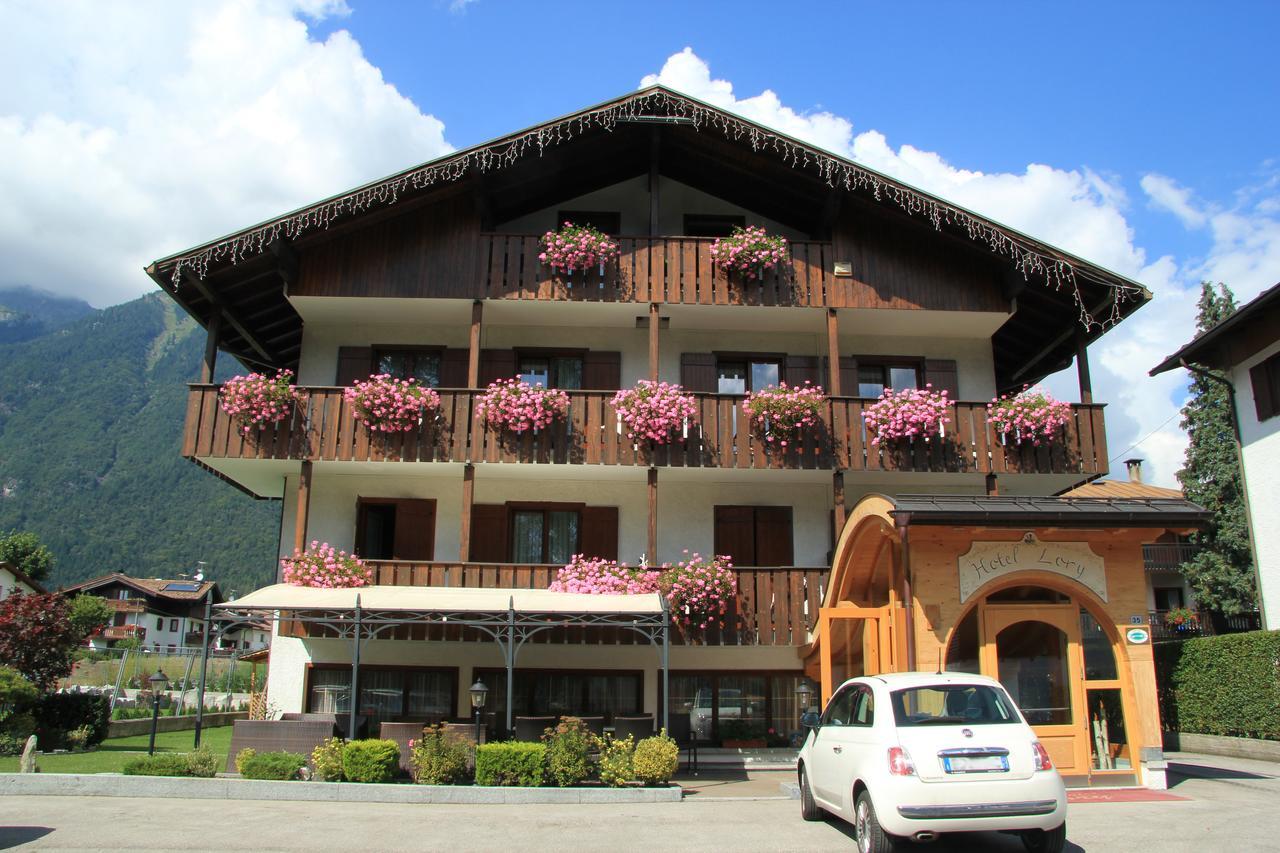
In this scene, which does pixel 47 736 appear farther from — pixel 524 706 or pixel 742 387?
pixel 742 387

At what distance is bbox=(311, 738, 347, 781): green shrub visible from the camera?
13555 mm

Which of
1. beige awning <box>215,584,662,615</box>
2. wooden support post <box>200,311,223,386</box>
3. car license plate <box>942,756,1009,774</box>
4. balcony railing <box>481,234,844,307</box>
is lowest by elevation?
car license plate <box>942,756,1009,774</box>

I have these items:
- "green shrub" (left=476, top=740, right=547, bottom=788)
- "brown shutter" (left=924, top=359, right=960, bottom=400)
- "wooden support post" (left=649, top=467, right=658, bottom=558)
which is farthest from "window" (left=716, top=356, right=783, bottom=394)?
"green shrub" (left=476, top=740, right=547, bottom=788)

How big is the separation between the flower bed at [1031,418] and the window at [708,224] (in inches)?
262

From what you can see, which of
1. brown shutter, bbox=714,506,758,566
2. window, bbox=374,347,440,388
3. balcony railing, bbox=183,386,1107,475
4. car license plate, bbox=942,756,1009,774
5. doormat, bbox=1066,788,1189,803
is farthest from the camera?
window, bbox=374,347,440,388

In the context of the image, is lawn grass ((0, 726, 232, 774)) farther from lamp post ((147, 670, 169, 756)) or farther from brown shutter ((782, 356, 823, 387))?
brown shutter ((782, 356, 823, 387))

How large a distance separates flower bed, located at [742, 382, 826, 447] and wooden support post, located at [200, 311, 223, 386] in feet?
32.0

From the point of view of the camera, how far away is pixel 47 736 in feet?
62.8

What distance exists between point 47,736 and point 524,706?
28.8 ft

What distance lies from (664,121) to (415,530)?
903cm

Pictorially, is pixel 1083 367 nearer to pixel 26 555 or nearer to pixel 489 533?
pixel 489 533

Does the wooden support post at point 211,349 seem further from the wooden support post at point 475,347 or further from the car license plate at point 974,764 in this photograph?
the car license plate at point 974,764

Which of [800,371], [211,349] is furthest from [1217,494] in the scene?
[211,349]

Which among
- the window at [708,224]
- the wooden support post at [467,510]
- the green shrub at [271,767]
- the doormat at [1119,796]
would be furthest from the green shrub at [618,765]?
the window at [708,224]
